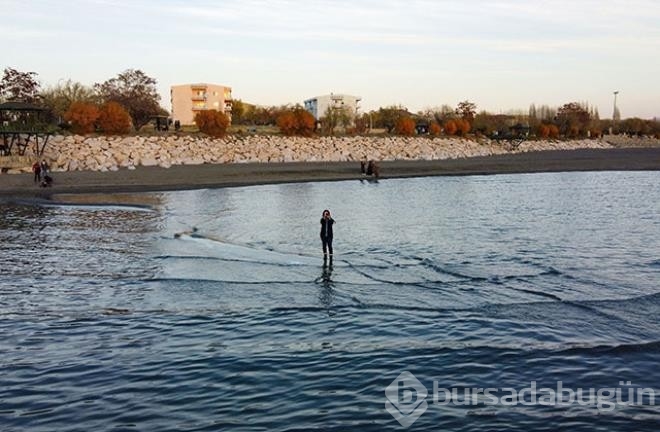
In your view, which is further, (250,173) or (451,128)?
(451,128)

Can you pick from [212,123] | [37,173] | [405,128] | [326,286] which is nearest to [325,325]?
[326,286]

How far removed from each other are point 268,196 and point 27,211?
13.6m

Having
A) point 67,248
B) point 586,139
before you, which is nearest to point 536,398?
point 67,248

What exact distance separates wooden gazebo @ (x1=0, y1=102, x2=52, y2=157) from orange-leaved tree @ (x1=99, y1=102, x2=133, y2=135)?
706cm

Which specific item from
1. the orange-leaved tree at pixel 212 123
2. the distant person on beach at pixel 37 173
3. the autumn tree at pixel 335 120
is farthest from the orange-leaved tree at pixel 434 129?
the distant person on beach at pixel 37 173

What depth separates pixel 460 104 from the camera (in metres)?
117

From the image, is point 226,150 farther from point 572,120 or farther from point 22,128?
point 572,120

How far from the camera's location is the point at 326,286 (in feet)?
49.9

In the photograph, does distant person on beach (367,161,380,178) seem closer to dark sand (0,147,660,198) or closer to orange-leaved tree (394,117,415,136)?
dark sand (0,147,660,198)

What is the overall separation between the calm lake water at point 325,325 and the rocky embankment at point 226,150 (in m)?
26.3

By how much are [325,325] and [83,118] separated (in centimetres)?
5416

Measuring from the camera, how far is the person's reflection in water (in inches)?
544

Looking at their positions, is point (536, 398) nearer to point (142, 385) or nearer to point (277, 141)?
point (142, 385)

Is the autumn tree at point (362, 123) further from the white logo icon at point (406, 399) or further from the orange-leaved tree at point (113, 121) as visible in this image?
the white logo icon at point (406, 399)
